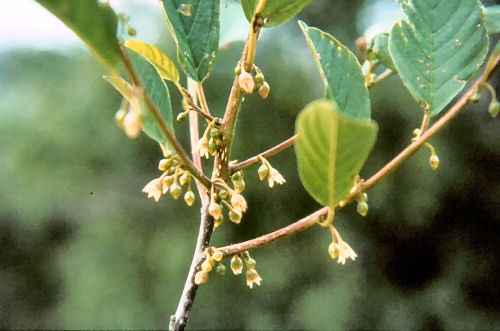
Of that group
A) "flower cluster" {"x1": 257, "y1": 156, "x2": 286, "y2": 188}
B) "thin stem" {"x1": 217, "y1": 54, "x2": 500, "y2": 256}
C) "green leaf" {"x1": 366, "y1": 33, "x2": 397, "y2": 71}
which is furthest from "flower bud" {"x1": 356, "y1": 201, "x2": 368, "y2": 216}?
"green leaf" {"x1": 366, "y1": 33, "x2": 397, "y2": 71}

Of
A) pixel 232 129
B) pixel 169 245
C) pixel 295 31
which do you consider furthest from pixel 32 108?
pixel 232 129

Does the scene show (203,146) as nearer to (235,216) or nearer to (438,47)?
(235,216)

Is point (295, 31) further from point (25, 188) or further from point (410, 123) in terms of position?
point (25, 188)

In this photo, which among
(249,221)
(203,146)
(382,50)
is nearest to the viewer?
(203,146)

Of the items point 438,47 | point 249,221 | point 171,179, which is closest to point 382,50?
point 438,47

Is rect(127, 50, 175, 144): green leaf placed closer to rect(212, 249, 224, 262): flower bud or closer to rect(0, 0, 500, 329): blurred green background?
rect(212, 249, 224, 262): flower bud

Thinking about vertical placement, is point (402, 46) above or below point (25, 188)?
above
